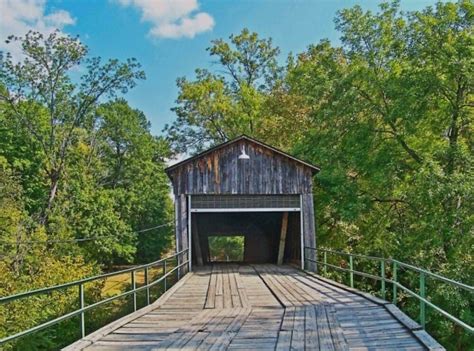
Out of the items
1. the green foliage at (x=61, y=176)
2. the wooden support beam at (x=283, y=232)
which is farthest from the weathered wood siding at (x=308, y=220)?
the green foliage at (x=61, y=176)

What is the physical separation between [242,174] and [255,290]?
16.2ft

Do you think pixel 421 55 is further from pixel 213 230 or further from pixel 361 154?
pixel 213 230

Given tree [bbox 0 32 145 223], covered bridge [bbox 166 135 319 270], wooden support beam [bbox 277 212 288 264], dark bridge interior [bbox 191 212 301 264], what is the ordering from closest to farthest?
covered bridge [bbox 166 135 319 270]
wooden support beam [bbox 277 212 288 264]
dark bridge interior [bbox 191 212 301 264]
tree [bbox 0 32 145 223]

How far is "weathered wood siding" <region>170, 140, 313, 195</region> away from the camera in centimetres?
1305

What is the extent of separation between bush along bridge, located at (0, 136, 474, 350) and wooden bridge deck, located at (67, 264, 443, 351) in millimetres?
13

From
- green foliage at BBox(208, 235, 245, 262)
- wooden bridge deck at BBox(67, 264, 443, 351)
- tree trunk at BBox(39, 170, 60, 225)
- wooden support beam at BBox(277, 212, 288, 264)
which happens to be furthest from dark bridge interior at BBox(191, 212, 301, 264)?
green foliage at BBox(208, 235, 245, 262)

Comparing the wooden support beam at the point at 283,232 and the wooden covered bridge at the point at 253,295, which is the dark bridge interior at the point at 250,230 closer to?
the wooden covered bridge at the point at 253,295

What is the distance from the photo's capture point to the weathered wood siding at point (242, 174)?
13.0 meters

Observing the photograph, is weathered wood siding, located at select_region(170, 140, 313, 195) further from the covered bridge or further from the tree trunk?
the tree trunk

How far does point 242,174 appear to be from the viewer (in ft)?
43.2

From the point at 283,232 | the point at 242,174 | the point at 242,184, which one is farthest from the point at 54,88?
the point at 283,232

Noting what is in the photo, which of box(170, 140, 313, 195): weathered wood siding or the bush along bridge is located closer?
the bush along bridge

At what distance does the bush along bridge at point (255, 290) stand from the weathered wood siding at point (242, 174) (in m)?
0.03

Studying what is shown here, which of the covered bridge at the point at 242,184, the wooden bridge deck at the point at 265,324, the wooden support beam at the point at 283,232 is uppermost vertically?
the covered bridge at the point at 242,184
